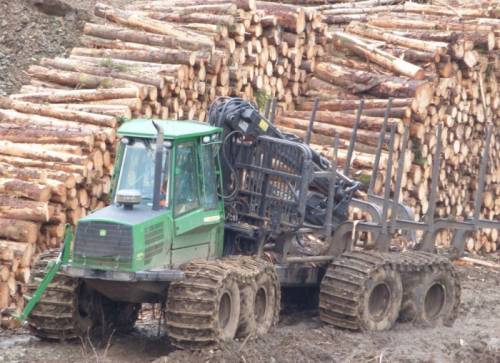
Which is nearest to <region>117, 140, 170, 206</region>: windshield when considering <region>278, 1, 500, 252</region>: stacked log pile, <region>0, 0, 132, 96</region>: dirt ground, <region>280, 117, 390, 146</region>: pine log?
<region>278, 1, 500, 252</region>: stacked log pile

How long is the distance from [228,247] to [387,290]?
1961 millimetres

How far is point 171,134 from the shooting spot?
10430mm

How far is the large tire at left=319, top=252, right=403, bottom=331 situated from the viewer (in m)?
12.0

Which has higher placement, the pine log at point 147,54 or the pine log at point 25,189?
the pine log at point 147,54

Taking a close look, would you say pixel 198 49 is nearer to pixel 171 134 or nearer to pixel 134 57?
pixel 134 57

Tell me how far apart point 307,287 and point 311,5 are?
10912 millimetres

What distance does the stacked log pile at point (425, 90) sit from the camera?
1780 centimetres

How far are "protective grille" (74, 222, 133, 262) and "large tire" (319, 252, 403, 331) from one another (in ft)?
9.97

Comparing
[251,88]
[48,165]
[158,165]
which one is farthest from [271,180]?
[251,88]

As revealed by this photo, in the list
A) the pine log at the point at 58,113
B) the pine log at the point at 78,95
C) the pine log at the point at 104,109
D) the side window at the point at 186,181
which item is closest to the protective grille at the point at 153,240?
the side window at the point at 186,181

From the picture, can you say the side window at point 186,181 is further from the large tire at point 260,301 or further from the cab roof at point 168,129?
the large tire at point 260,301

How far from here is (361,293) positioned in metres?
12.0

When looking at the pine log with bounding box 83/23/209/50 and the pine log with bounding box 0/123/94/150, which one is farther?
the pine log with bounding box 83/23/209/50

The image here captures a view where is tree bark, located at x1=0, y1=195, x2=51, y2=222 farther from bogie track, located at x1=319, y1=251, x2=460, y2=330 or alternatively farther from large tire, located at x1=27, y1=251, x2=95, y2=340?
bogie track, located at x1=319, y1=251, x2=460, y2=330
